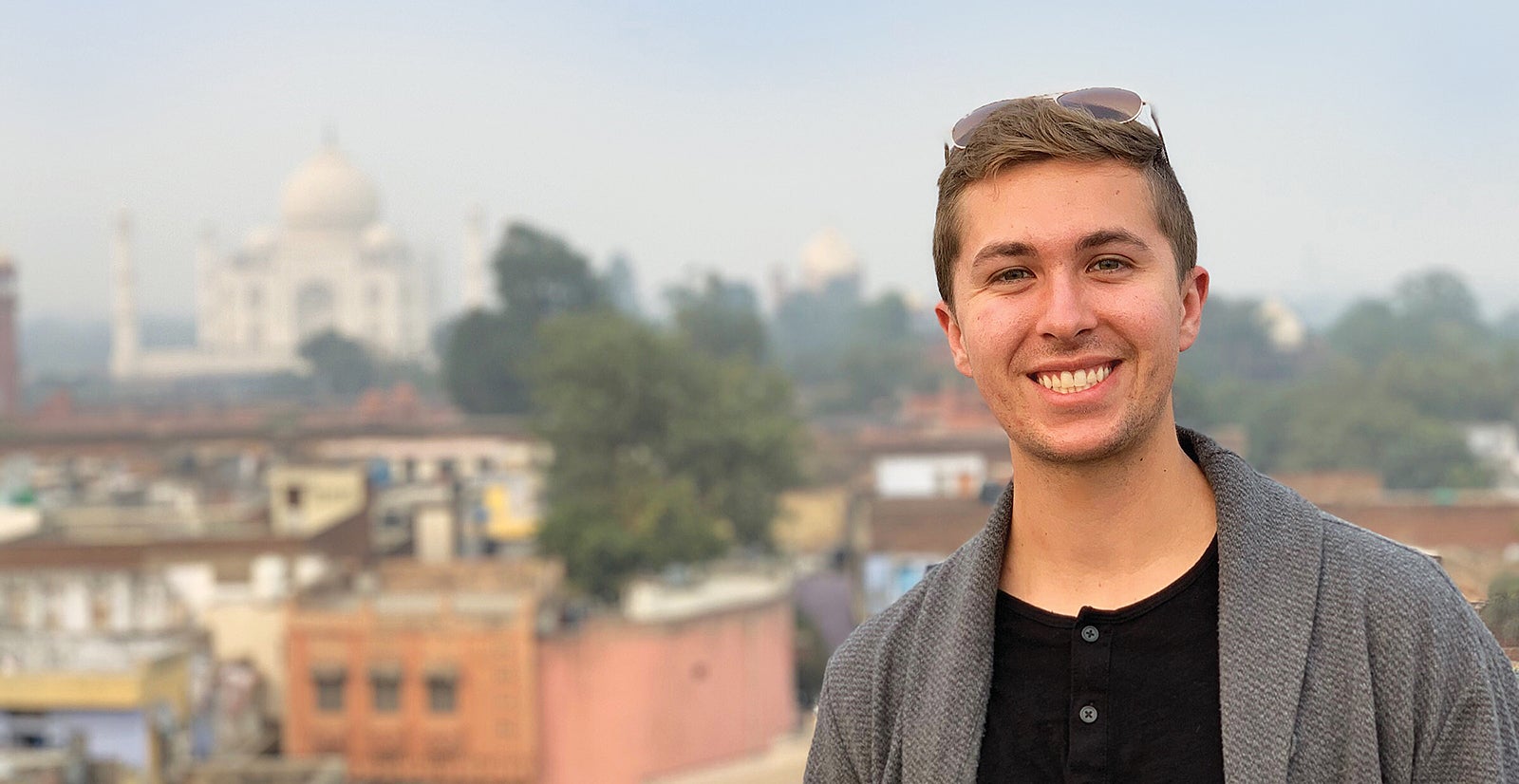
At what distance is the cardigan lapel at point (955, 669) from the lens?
1.32m

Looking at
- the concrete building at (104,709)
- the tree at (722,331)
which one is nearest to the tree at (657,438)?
the concrete building at (104,709)

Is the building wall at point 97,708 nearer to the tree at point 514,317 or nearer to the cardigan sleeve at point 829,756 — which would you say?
the cardigan sleeve at point 829,756

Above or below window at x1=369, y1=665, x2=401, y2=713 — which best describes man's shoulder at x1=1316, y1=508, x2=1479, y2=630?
above

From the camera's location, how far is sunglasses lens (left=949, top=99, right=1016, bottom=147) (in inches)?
53.1

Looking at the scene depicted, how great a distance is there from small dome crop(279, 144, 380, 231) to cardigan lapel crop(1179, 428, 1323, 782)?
2160 inches

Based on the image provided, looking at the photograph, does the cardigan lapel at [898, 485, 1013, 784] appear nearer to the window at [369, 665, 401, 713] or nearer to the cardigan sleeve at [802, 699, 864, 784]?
the cardigan sleeve at [802, 699, 864, 784]

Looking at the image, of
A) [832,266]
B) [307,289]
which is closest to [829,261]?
[832,266]

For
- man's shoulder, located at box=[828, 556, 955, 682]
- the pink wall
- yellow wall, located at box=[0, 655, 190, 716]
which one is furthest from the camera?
the pink wall

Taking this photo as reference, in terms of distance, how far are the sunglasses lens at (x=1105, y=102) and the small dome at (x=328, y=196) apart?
54.8m

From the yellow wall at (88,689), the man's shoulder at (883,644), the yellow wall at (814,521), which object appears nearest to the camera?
the man's shoulder at (883,644)

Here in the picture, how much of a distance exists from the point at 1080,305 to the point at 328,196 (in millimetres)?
55946

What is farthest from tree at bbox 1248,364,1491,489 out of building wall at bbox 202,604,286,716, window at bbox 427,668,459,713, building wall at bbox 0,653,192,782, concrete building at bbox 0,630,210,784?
building wall at bbox 0,653,192,782

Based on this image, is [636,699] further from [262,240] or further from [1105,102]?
[262,240]

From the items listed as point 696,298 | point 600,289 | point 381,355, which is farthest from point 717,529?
point 381,355
